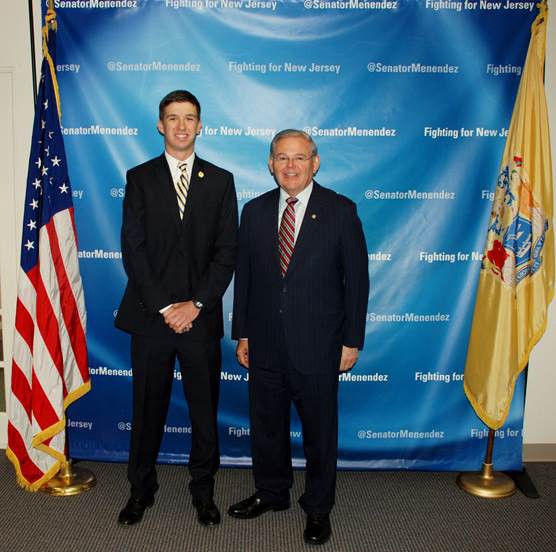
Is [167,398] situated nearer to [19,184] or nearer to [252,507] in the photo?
[252,507]

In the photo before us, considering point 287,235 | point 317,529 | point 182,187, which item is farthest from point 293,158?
point 317,529

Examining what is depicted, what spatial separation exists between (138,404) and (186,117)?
1366 millimetres

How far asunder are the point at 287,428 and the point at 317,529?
18.6 inches

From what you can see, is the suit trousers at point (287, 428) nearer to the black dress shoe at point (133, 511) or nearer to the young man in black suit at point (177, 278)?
the young man in black suit at point (177, 278)

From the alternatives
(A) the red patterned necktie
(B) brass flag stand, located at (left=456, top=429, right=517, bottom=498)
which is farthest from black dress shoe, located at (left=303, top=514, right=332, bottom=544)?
(A) the red patterned necktie

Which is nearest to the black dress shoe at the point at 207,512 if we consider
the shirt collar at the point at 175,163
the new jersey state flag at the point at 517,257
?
the new jersey state flag at the point at 517,257

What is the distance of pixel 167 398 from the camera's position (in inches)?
109

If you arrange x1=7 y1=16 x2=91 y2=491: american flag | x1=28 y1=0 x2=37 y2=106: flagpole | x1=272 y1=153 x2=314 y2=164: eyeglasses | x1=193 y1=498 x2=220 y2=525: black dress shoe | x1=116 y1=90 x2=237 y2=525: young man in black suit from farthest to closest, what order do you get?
x1=28 y1=0 x2=37 y2=106: flagpole < x1=7 y1=16 x2=91 y2=491: american flag < x1=193 y1=498 x2=220 y2=525: black dress shoe < x1=116 y1=90 x2=237 y2=525: young man in black suit < x1=272 y1=153 x2=314 y2=164: eyeglasses

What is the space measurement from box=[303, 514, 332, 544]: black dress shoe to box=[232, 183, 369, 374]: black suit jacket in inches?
28.5

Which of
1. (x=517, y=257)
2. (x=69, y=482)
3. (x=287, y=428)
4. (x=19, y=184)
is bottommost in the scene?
(x=69, y=482)

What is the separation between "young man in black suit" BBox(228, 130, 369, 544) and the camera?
2480mm

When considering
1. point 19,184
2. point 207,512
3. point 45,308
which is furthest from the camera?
point 19,184

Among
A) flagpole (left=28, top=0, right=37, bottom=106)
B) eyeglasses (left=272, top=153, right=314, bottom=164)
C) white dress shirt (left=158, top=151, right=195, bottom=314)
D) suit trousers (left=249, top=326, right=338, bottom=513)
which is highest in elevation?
flagpole (left=28, top=0, right=37, bottom=106)

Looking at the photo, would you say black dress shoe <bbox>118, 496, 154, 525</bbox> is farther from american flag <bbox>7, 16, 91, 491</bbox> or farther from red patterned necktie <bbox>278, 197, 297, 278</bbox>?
red patterned necktie <bbox>278, 197, 297, 278</bbox>
